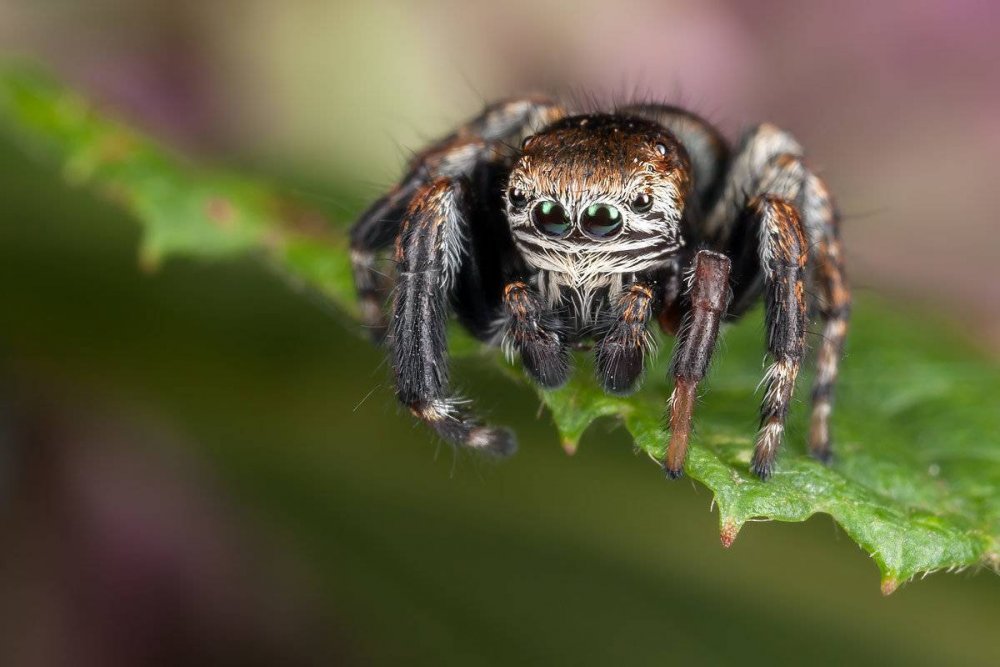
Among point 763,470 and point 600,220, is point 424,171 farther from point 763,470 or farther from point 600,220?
point 763,470

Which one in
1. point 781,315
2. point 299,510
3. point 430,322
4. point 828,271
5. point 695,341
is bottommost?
point 299,510

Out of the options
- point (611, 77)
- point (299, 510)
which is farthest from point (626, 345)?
point (611, 77)

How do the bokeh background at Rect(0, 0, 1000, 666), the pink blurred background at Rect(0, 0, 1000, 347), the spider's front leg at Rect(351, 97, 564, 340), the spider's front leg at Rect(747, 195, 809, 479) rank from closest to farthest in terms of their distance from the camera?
the spider's front leg at Rect(747, 195, 809, 479) < the spider's front leg at Rect(351, 97, 564, 340) < the bokeh background at Rect(0, 0, 1000, 666) < the pink blurred background at Rect(0, 0, 1000, 347)

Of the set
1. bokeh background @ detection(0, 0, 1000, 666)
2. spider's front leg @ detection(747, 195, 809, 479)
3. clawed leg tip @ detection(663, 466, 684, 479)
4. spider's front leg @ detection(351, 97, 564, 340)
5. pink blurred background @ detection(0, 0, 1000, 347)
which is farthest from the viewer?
pink blurred background @ detection(0, 0, 1000, 347)

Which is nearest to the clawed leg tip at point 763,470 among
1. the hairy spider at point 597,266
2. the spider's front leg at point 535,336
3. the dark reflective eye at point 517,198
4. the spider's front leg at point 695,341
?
the hairy spider at point 597,266

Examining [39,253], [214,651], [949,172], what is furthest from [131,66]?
[949,172]

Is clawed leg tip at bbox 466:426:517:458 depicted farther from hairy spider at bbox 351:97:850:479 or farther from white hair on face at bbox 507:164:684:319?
white hair on face at bbox 507:164:684:319

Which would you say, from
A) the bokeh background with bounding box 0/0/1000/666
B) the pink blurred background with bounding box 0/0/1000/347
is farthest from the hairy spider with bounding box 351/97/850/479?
the pink blurred background with bounding box 0/0/1000/347
